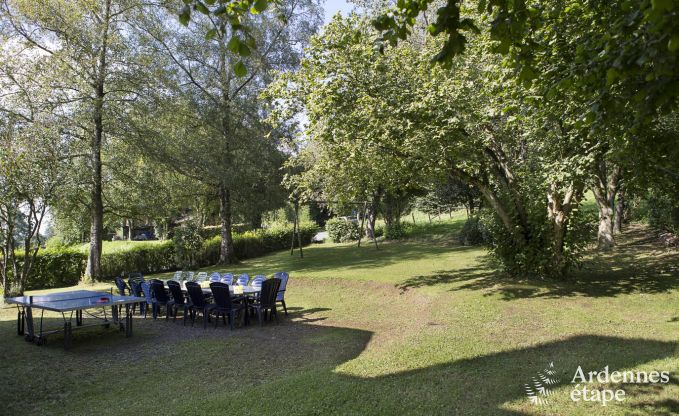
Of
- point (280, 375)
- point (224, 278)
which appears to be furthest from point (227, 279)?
point (280, 375)

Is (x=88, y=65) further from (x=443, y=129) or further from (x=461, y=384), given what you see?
(x=461, y=384)

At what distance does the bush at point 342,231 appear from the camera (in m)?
32.8

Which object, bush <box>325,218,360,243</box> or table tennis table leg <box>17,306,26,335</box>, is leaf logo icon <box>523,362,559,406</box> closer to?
table tennis table leg <box>17,306,26,335</box>

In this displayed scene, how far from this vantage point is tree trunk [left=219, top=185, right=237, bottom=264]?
2341 cm

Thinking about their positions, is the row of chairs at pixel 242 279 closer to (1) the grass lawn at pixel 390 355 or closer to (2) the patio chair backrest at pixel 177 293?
(1) the grass lawn at pixel 390 355

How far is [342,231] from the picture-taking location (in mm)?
33156

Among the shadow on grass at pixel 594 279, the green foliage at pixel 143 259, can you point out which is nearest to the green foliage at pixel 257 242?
the green foliage at pixel 143 259

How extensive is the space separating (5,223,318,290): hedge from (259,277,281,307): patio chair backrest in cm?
1300

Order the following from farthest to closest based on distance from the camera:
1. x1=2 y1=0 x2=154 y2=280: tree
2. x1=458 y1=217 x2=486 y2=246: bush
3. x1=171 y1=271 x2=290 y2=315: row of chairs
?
x1=458 y1=217 x2=486 y2=246: bush → x1=2 y1=0 x2=154 y2=280: tree → x1=171 y1=271 x2=290 y2=315: row of chairs

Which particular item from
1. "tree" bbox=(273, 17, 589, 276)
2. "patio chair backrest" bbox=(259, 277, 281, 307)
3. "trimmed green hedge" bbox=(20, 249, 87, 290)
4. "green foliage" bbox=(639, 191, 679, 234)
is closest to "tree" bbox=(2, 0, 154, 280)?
"trimmed green hedge" bbox=(20, 249, 87, 290)

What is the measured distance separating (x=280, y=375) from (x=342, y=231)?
1059 inches

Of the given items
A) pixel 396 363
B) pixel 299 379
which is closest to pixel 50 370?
pixel 299 379

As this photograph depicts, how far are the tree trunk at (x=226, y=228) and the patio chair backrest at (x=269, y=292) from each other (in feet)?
46.6

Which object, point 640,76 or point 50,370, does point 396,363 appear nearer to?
point 640,76
